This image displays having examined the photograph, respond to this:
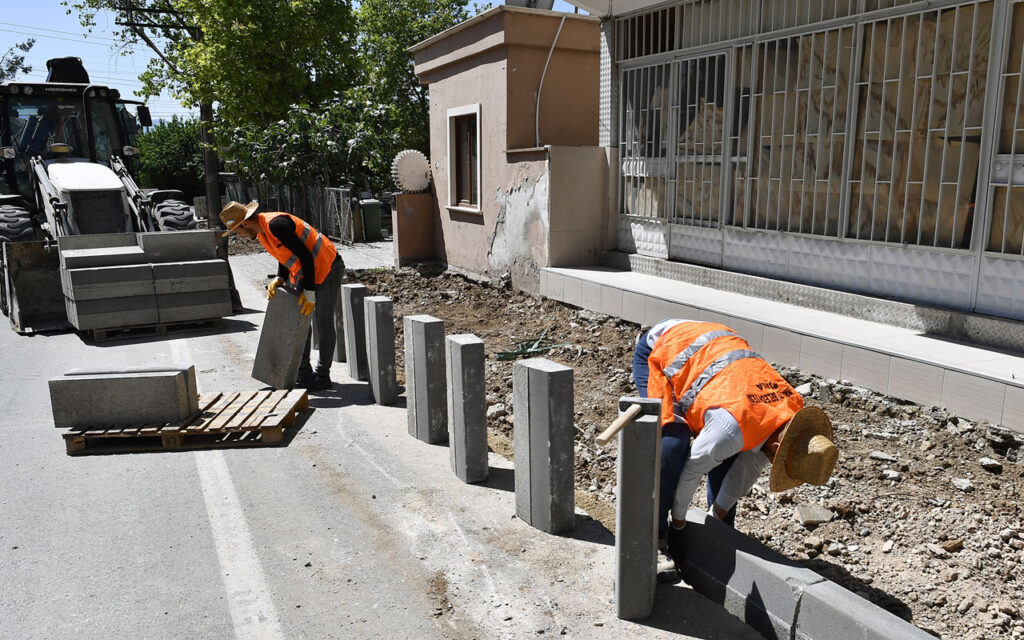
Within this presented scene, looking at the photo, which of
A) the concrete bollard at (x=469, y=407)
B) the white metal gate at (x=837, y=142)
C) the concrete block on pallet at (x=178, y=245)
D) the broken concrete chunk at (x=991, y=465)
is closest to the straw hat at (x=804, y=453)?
the broken concrete chunk at (x=991, y=465)

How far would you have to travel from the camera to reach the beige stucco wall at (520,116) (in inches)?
422

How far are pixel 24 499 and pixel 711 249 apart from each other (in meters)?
7.11

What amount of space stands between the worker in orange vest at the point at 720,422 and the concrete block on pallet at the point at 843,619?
1.51 feet

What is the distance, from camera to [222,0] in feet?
68.3

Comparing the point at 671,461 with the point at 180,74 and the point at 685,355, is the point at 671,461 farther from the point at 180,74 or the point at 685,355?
the point at 180,74

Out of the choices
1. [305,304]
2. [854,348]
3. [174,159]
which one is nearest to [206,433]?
[305,304]

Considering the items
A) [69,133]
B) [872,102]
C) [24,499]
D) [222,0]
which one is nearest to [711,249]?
[872,102]

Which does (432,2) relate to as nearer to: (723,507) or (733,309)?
(733,309)

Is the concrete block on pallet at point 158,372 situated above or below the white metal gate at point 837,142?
below

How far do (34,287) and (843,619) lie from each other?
34.1 feet

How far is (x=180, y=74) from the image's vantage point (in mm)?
22875

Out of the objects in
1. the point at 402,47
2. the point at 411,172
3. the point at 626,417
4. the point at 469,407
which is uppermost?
the point at 402,47

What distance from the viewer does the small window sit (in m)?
13.1

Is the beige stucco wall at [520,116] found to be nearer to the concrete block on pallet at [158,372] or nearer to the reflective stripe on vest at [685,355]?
the concrete block on pallet at [158,372]
